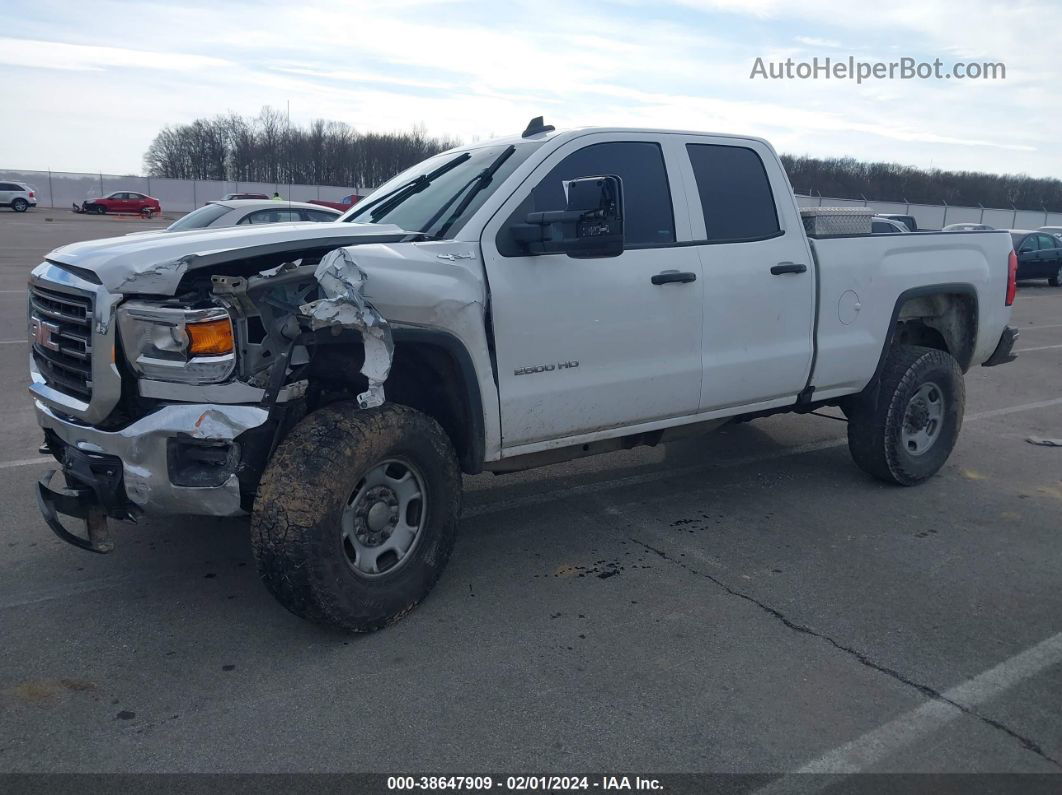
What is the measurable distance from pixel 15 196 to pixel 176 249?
4901 centimetres

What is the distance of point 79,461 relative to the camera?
3.80m

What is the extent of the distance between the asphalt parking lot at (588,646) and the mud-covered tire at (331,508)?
20 cm

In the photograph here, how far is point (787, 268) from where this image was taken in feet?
17.5

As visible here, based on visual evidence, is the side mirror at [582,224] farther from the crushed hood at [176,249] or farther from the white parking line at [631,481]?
the white parking line at [631,481]

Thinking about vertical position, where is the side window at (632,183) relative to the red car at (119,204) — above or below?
below

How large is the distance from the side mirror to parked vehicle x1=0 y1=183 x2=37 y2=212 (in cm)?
4914

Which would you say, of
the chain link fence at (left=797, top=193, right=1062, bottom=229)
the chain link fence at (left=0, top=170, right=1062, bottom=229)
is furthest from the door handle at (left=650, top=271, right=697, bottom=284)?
the chain link fence at (left=0, top=170, right=1062, bottom=229)

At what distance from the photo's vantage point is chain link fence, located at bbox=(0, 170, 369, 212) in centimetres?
5691

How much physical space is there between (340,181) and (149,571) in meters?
67.3

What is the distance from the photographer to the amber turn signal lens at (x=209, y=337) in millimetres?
3549

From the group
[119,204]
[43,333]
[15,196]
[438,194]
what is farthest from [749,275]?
[15,196]

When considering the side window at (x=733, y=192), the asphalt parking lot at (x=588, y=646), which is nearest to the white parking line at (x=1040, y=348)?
the asphalt parking lot at (x=588, y=646)

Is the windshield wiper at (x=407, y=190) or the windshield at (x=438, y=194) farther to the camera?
the windshield wiper at (x=407, y=190)

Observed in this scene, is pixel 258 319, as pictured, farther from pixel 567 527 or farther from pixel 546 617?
pixel 567 527
